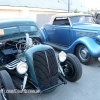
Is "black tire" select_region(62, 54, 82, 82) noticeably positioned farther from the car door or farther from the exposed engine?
the car door

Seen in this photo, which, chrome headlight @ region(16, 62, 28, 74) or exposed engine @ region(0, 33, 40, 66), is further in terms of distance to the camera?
exposed engine @ region(0, 33, 40, 66)

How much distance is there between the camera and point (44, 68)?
8.79 ft

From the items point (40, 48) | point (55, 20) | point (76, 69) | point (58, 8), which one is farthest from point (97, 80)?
point (58, 8)

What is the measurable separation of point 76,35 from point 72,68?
2.25 meters

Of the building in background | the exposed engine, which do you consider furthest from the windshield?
the building in background

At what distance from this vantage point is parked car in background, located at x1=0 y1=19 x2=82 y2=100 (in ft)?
8.38

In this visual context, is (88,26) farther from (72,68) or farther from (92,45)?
(72,68)

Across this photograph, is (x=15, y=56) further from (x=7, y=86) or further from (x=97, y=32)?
(x=97, y=32)

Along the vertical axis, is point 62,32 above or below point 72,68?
above

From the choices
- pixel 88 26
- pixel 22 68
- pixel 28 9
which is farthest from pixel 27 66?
pixel 28 9

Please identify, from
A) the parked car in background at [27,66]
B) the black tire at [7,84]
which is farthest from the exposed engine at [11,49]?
the black tire at [7,84]

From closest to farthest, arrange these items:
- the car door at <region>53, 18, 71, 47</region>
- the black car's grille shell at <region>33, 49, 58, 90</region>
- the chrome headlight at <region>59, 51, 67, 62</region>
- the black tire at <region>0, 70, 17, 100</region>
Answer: the black tire at <region>0, 70, 17, 100</region>
the black car's grille shell at <region>33, 49, 58, 90</region>
the chrome headlight at <region>59, 51, 67, 62</region>
the car door at <region>53, 18, 71, 47</region>

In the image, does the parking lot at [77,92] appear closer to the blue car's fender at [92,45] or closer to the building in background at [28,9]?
the blue car's fender at [92,45]

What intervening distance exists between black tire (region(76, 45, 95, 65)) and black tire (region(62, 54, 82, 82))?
1319 mm
